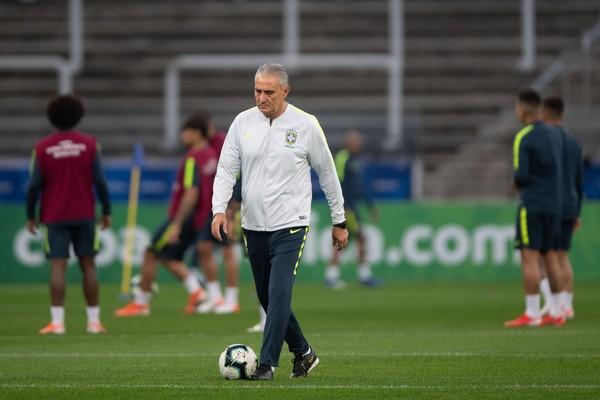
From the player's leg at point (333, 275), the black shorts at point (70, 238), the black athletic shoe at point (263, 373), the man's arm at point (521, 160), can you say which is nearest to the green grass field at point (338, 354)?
the black athletic shoe at point (263, 373)

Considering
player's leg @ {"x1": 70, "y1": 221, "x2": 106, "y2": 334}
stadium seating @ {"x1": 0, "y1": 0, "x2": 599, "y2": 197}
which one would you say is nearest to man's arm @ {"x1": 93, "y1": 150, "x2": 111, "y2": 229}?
player's leg @ {"x1": 70, "y1": 221, "x2": 106, "y2": 334}

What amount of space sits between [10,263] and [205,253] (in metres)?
7.52

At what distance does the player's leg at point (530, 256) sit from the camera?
14.9 meters

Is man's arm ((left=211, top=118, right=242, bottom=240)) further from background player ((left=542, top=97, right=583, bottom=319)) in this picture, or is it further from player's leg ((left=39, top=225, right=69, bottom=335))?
background player ((left=542, top=97, right=583, bottom=319))

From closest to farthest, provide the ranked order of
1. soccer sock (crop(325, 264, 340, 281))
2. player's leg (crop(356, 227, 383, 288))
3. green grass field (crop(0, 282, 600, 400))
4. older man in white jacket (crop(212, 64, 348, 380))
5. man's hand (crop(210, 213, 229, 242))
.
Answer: green grass field (crop(0, 282, 600, 400))
man's hand (crop(210, 213, 229, 242))
older man in white jacket (crop(212, 64, 348, 380))
soccer sock (crop(325, 264, 340, 281))
player's leg (crop(356, 227, 383, 288))

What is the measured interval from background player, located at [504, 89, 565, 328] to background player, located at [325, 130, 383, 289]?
8.68m

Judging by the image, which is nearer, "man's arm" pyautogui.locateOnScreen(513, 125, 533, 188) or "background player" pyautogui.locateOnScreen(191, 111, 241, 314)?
"man's arm" pyautogui.locateOnScreen(513, 125, 533, 188)

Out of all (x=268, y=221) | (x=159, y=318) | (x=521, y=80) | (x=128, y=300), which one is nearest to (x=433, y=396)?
(x=268, y=221)

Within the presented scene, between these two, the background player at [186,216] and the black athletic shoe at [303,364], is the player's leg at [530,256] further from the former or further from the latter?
the black athletic shoe at [303,364]

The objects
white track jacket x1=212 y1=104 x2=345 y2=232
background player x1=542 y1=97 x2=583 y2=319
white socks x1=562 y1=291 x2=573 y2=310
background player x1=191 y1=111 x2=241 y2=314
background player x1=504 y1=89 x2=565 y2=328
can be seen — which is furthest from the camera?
background player x1=191 y1=111 x2=241 y2=314

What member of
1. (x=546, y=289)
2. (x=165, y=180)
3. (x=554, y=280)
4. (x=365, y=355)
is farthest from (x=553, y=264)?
(x=165, y=180)

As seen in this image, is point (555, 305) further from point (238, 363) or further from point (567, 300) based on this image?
point (238, 363)

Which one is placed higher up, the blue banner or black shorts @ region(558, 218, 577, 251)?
black shorts @ region(558, 218, 577, 251)

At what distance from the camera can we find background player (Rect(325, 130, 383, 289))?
23.7m
